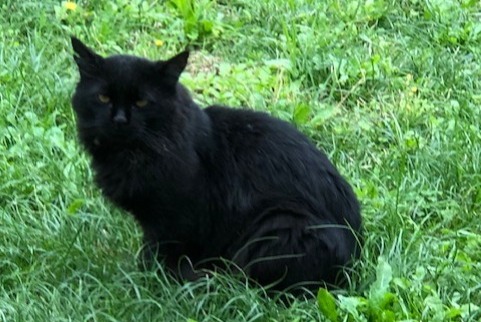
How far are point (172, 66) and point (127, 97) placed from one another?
0.23 meters

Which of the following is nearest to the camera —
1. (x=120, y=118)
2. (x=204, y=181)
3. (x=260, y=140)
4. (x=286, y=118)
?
(x=120, y=118)

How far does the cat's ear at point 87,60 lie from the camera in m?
4.50

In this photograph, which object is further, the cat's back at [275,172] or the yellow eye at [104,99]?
the cat's back at [275,172]

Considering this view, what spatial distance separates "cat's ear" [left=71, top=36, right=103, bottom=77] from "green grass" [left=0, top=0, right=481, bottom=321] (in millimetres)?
811

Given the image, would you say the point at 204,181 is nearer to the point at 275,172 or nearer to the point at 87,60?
the point at 275,172

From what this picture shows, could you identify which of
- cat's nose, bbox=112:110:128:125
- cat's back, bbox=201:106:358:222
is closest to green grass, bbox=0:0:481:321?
cat's back, bbox=201:106:358:222

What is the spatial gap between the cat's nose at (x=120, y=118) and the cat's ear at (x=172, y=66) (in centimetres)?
24

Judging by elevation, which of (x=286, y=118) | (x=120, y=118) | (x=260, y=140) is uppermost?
(x=120, y=118)

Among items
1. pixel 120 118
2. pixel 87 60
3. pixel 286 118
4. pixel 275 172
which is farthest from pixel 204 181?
pixel 286 118

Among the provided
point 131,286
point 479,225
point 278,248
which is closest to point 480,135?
point 479,225

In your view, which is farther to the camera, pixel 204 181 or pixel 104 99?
pixel 204 181

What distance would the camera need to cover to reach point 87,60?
14.8 ft

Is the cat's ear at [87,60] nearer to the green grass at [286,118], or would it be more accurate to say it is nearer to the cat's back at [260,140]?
the cat's back at [260,140]

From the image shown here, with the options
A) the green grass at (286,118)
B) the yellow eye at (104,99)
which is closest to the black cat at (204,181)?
the yellow eye at (104,99)
